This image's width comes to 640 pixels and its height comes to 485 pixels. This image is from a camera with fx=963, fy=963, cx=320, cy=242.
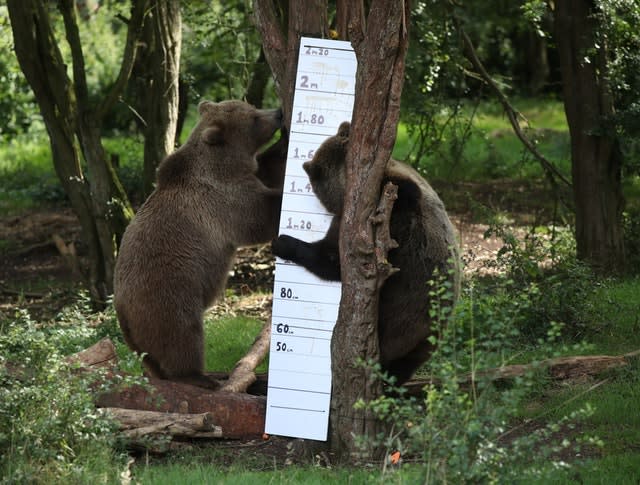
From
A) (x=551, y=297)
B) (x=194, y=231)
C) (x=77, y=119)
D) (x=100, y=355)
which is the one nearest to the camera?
(x=100, y=355)

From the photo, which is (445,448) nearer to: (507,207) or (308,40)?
(308,40)

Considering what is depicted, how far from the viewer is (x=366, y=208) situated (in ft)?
19.9

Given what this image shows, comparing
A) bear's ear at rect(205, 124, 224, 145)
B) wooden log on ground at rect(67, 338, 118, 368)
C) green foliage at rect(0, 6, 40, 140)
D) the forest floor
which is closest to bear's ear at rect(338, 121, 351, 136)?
bear's ear at rect(205, 124, 224, 145)

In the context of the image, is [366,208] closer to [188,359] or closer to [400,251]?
[400,251]

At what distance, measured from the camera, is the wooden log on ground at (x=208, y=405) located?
22.5ft

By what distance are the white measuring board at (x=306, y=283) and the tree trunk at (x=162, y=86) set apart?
4091 millimetres

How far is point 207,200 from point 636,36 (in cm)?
495

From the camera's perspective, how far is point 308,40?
6988 mm

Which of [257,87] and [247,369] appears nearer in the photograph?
[247,369]

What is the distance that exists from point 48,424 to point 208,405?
1.56m

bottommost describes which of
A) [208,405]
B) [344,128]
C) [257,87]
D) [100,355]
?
[208,405]

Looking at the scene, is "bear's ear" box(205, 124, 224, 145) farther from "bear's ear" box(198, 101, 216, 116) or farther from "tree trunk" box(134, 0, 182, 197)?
"tree trunk" box(134, 0, 182, 197)

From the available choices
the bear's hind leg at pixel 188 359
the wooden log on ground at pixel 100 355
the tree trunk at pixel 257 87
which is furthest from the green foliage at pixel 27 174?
the bear's hind leg at pixel 188 359

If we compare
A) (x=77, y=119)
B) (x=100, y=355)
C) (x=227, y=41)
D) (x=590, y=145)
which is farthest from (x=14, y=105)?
(x=100, y=355)
